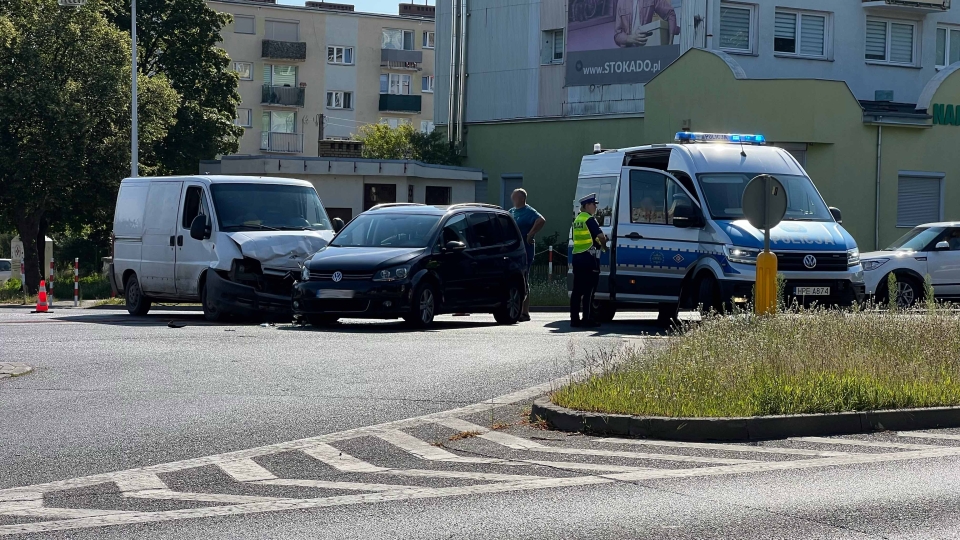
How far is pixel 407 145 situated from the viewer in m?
56.3

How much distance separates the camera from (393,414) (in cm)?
998

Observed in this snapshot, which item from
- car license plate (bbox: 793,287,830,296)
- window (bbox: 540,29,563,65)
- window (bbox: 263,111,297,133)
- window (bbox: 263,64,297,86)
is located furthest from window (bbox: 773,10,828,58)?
window (bbox: 263,64,297,86)

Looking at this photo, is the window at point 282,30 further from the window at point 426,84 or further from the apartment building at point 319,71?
the window at point 426,84

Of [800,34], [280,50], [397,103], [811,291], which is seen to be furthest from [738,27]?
[397,103]

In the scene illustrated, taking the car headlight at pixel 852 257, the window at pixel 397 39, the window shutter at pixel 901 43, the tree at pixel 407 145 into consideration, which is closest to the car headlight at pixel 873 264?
the car headlight at pixel 852 257

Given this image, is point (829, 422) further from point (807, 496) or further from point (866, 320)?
point (866, 320)

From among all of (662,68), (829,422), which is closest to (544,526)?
(829,422)

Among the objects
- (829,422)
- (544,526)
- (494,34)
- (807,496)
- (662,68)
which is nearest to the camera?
(544,526)

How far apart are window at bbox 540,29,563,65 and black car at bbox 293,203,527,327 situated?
2285 cm

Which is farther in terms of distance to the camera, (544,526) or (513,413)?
(513,413)

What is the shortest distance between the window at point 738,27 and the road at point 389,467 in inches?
1023

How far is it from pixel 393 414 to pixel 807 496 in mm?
3669

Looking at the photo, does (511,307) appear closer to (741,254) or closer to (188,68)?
(741,254)

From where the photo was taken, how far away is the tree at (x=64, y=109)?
40.1 meters
